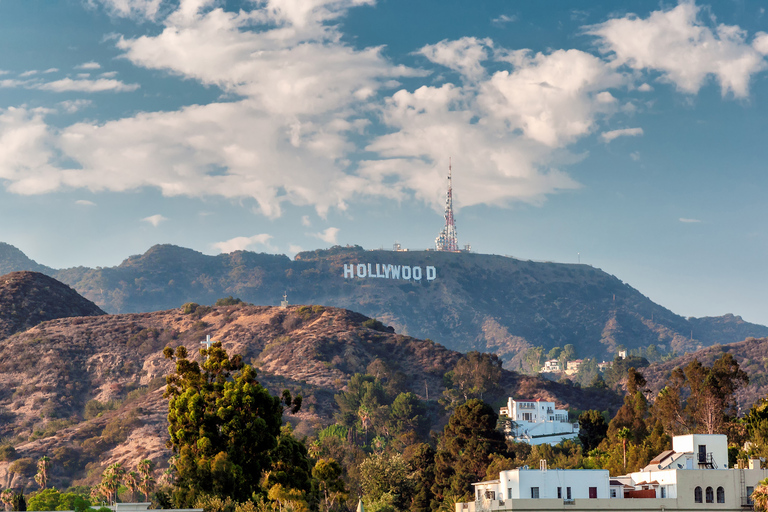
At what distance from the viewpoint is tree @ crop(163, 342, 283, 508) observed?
86500 millimetres

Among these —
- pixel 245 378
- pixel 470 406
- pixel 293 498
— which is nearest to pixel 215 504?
pixel 293 498

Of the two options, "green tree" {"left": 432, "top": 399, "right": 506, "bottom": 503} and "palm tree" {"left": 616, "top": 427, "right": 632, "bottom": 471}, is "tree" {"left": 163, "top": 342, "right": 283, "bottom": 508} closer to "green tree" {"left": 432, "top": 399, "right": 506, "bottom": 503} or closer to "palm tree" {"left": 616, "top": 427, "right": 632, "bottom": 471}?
"green tree" {"left": 432, "top": 399, "right": 506, "bottom": 503}

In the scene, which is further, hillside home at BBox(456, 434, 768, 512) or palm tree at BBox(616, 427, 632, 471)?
palm tree at BBox(616, 427, 632, 471)

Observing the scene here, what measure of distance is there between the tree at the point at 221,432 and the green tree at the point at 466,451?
3732 cm

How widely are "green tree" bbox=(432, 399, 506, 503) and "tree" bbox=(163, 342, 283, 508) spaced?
122 feet

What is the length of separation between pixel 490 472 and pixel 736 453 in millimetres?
30182

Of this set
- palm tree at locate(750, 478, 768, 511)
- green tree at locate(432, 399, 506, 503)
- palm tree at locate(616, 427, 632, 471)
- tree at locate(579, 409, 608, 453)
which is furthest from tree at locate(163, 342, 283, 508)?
tree at locate(579, 409, 608, 453)

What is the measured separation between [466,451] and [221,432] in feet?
184

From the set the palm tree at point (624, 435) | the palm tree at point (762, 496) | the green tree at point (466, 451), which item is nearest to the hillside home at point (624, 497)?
the palm tree at point (762, 496)

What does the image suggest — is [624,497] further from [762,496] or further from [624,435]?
[624,435]

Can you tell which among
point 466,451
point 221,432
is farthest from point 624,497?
point 466,451

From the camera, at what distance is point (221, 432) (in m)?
90.2

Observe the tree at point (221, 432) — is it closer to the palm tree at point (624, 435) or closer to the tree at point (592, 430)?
the palm tree at point (624, 435)

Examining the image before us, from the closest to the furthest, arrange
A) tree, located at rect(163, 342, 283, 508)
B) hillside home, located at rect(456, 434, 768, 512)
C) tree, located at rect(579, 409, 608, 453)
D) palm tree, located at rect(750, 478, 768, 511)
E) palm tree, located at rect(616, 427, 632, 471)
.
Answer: palm tree, located at rect(750, 478, 768, 511) < tree, located at rect(163, 342, 283, 508) < hillside home, located at rect(456, 434, 768, 512) < palm tree, located at rect(616, 427, 632, 471) < tree, located at rect(579, 409, 608, 453)
